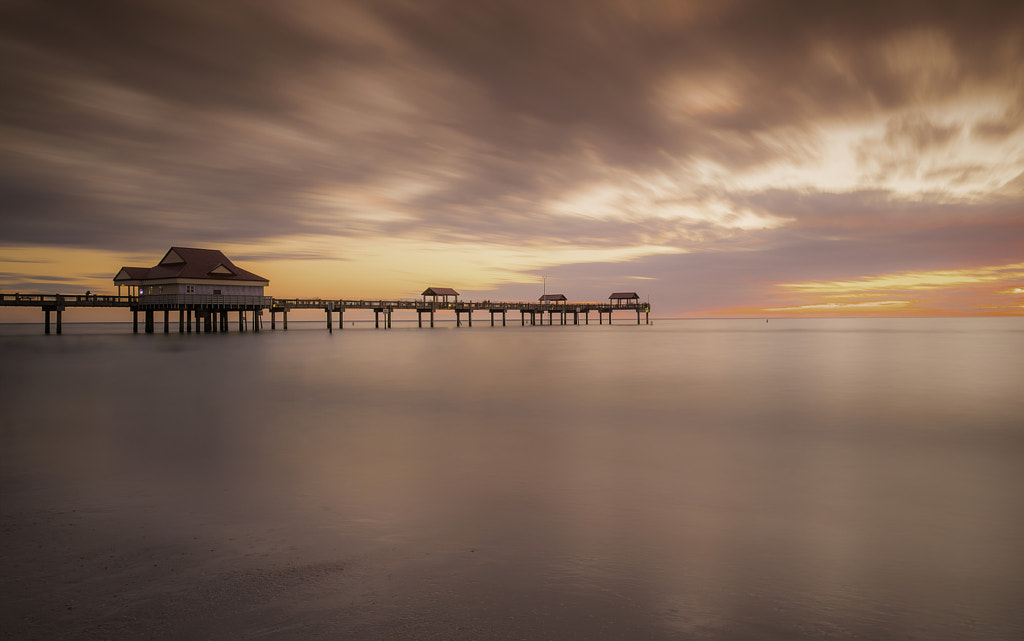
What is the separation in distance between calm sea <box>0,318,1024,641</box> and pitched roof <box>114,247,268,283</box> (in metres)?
56.1

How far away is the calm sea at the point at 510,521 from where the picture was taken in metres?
5.04

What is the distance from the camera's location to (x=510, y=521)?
773 centimetres

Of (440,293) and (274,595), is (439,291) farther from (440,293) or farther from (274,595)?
(274,595)

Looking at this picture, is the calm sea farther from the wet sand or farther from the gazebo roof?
the gazebo roof

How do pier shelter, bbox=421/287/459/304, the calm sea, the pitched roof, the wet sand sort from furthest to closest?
1. pier shelter, bbox=421/287/459/304
2. the pitched roof
3. the calm sea
4. the wet sand

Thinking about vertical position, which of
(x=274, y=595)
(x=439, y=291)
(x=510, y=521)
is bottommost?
(x=510, y=521)

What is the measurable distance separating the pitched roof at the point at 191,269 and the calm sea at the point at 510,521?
56.1 m

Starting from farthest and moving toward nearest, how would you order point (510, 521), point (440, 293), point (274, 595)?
point (440, 293)
point (510, 521)
point (274, 595)

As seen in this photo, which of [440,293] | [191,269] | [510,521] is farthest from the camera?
[440,293]

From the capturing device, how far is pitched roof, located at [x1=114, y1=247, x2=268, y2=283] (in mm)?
69938

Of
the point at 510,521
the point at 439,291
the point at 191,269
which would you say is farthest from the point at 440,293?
the point at 510,521

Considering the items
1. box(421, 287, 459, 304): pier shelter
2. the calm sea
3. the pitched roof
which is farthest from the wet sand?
box(421, 287, 459, 304): pier shelter

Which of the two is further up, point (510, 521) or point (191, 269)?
point (191, 269)

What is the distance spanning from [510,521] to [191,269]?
72.5m
